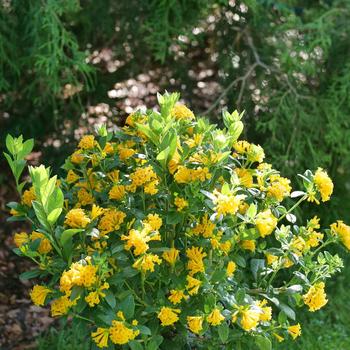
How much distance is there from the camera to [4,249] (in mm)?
4504

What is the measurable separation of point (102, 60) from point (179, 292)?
9.35 ft

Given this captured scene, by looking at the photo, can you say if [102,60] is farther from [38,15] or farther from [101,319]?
[101,319]

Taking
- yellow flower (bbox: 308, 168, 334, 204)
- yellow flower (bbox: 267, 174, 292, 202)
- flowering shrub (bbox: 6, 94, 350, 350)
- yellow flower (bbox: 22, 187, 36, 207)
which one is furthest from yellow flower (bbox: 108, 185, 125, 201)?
yellow flower (bbox: 308, 168, 334, 204)

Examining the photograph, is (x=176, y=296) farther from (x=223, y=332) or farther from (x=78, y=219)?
(x=78, y=219)

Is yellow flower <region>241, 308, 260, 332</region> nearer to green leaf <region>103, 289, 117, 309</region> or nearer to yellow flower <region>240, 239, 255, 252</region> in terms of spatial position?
yellow flower <region>240, 239, 255, 252</region>

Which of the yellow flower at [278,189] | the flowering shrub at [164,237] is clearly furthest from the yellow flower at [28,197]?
the yellow flower at [278,189]

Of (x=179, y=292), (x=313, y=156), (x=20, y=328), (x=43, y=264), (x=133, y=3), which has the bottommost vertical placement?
(x=20, y=328)

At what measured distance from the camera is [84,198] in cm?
246

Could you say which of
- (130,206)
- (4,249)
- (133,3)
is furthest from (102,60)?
(130,206)

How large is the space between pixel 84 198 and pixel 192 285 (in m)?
0.55

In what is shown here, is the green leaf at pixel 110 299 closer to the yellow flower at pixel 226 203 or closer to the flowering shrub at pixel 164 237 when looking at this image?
the flowering shrub at pixel 164 237

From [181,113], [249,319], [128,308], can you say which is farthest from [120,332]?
[181,113]

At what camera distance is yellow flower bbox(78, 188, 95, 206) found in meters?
2.45

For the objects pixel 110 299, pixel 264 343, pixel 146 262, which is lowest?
pixel 264 343
